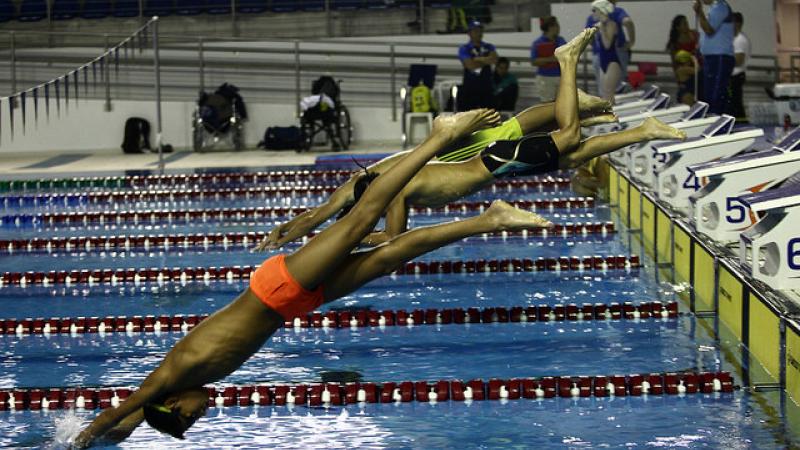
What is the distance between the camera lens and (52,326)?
762cm

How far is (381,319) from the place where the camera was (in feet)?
24.9

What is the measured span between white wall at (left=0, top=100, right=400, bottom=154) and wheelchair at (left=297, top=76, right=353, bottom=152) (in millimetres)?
580

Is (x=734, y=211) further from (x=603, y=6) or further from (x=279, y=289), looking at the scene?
(x=603, y=6)

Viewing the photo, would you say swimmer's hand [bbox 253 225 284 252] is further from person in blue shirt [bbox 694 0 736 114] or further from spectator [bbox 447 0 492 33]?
spectator [bbox 447 0 492 33]

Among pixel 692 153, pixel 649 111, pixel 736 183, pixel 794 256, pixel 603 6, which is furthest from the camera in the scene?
pixel 603 6

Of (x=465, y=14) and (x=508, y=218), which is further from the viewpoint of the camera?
(x=465, y=14)

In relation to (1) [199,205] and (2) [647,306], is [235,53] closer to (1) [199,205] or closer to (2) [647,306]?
(1) [199,205]

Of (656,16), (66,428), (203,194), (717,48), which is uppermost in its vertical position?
(656,16)

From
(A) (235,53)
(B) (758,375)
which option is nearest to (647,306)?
(B) (758,375)

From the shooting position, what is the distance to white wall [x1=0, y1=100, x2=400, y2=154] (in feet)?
54.5

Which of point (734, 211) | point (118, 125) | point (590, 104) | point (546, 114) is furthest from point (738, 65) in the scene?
point (546, 114)

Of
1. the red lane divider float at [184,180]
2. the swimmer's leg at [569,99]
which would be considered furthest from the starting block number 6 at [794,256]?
the red lane divider float at [184,180]

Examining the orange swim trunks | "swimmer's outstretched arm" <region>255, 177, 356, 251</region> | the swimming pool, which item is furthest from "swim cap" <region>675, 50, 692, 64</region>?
the orange swim trunks

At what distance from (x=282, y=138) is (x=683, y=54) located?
485 cm
